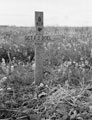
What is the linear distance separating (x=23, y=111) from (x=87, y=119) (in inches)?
33.3

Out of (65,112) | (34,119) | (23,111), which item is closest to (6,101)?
(23,111)

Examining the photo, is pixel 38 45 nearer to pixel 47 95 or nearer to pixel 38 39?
pixel 38 39

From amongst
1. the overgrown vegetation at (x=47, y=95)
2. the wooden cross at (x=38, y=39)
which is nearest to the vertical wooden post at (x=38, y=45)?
the wooden cross at (x=38, y=39)

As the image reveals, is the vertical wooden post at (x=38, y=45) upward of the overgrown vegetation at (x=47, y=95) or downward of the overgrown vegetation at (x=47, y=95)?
upward

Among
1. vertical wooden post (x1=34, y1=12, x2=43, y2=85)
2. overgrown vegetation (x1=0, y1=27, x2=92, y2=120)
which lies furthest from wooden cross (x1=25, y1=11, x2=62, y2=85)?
overgrown vegetation (x1=0, y1=27, x2=92, y2=120)

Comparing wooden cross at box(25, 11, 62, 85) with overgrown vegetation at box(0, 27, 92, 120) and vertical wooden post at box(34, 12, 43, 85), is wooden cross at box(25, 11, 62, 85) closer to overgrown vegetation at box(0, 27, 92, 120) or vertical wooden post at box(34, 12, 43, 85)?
vertical wooden post at box(34, 12, 43, 85)

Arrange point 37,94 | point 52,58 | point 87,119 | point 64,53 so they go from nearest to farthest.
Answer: point 87,119 → point 37,94 → point 52,58 → point 64,53

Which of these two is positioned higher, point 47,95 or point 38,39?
point 38,39

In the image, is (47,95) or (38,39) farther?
(38,39)

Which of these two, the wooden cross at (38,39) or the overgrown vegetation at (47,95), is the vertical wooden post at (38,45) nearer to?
the wooden cross at (38,39)

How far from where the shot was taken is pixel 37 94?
323cm

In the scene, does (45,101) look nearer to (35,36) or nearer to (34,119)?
(34,119)

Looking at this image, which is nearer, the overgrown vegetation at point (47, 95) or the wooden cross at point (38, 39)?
the overgrown vegetation at point (47, 95)

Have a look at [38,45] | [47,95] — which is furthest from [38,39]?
[47,95]
